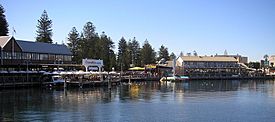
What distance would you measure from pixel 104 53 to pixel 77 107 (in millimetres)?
78752

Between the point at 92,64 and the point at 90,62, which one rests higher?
the point at 90,62

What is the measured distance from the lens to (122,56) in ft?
470

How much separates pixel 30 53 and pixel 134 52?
212 ft

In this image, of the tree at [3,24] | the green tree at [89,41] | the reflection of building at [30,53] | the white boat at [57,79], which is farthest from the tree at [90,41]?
the white boat at [57,79]

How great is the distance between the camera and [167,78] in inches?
4825

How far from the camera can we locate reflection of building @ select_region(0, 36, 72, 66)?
82.8 metres

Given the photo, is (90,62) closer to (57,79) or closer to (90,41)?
(57,79)

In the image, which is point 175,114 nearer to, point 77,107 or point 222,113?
point 222,113

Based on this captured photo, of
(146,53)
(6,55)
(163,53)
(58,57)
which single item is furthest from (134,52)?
(6,55)

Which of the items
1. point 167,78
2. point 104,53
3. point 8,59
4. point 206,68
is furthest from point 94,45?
point 206,68

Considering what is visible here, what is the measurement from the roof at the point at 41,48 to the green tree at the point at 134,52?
48.4 meters

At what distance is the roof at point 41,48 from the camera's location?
296ft

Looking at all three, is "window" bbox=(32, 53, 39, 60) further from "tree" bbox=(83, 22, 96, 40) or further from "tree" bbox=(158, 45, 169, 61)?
"tree" bbox=(158, 45, 169, 61)

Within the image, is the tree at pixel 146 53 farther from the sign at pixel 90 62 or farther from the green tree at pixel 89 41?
the sign at pixel 90 62
